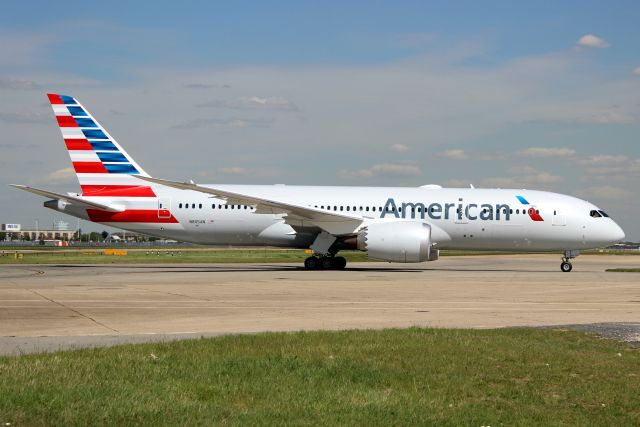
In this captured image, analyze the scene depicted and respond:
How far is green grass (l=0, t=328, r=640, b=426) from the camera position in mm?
6535

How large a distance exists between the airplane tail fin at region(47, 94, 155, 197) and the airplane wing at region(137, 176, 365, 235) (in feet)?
13.2

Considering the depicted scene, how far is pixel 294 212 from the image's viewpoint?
31.6m

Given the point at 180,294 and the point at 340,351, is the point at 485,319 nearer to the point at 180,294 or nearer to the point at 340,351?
the point at 340,351

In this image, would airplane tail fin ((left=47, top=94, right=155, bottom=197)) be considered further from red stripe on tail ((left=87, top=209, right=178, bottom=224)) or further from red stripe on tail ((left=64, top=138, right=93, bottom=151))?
red stripe on tail ((left=87, top=209, right=178, bottom=224))

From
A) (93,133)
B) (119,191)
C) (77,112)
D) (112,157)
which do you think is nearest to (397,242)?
(119,191)

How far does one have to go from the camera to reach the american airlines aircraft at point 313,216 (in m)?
33.0

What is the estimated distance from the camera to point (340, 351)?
9.60 meters

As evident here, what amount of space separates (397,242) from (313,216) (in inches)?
148

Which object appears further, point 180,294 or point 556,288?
point 556,288

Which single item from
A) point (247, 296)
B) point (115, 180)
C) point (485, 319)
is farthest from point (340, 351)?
point (115, 180)

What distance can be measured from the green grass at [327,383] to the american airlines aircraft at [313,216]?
873 inches

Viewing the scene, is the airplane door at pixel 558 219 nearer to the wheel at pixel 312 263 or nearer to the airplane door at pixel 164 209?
the wheel at pixel 312 263

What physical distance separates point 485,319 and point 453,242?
63.1 feet

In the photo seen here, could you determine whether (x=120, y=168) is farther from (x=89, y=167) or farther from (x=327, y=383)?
(x=327, y=383)
